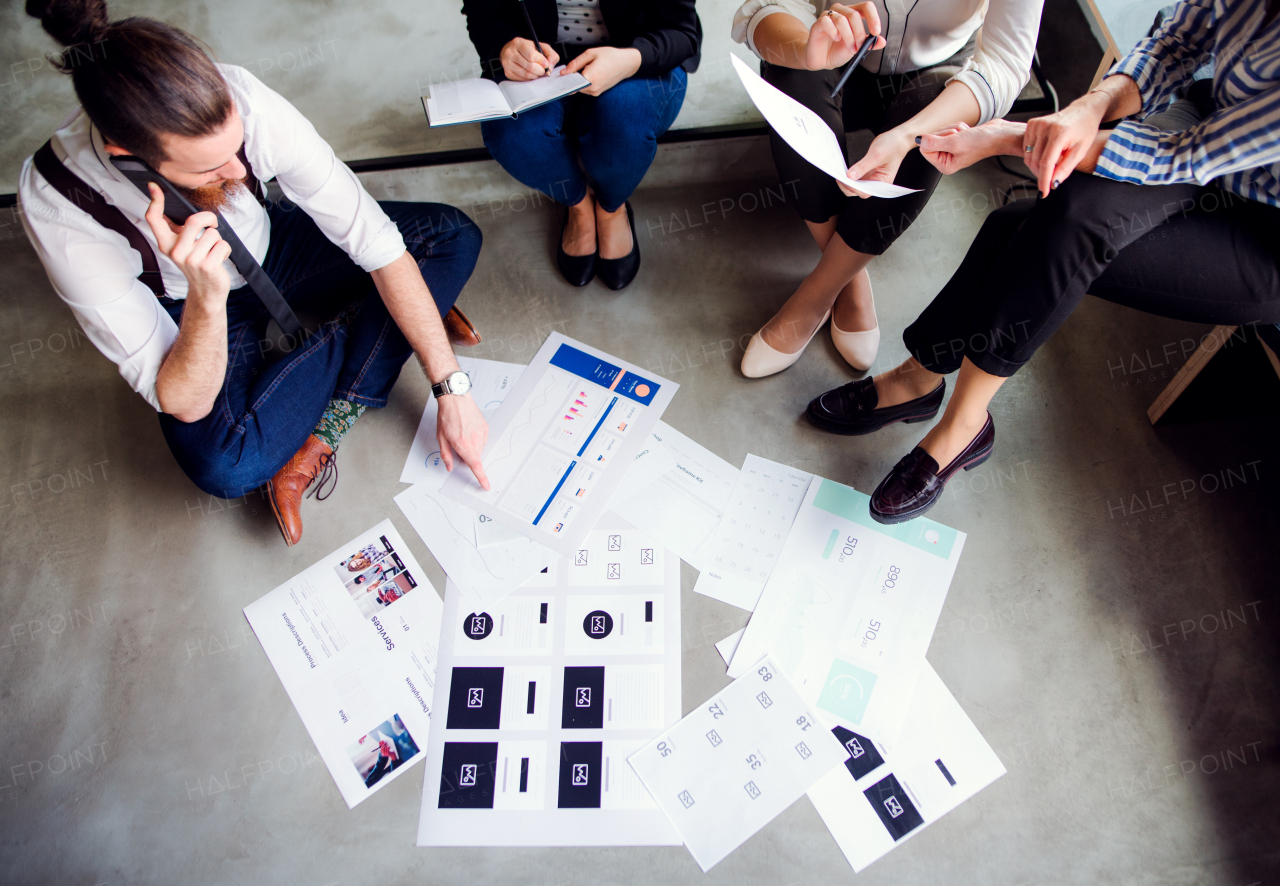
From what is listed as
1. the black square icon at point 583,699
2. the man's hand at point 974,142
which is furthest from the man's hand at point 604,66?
the black square icon at point 583,699

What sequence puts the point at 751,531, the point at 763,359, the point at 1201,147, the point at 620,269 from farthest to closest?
1. the point at 620,269
2. the point at 763,359
3. the point at 751,531
4. the point at 1201,147

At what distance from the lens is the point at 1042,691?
126cm

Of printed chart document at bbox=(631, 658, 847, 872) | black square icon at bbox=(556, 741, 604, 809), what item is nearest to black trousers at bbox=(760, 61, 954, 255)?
printed chart document at bbox=(631, 658, 847, 872)

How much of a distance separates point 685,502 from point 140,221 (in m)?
1.03

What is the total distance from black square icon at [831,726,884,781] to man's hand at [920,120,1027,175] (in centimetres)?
97

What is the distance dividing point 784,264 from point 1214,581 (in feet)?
3.62

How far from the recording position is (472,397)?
146 cm

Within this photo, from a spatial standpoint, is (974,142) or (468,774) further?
(468,774)

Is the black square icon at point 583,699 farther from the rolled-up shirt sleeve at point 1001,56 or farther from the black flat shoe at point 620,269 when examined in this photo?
the rolled-up shirt sleeve at point 1001,56

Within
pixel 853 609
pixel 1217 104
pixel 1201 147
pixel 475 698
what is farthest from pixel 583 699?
pixel 1217 104

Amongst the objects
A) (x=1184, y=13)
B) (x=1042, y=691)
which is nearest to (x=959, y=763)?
(x=1042, y=691)

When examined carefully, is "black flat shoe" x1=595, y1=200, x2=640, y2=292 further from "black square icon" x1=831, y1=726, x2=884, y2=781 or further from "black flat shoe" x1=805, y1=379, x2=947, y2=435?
"black square icon" x1=831, y1=726, x2=884, y2=781

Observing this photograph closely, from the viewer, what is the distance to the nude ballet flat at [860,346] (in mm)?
1530

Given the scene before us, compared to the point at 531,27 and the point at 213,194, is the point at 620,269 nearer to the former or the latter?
the point at 531,27
